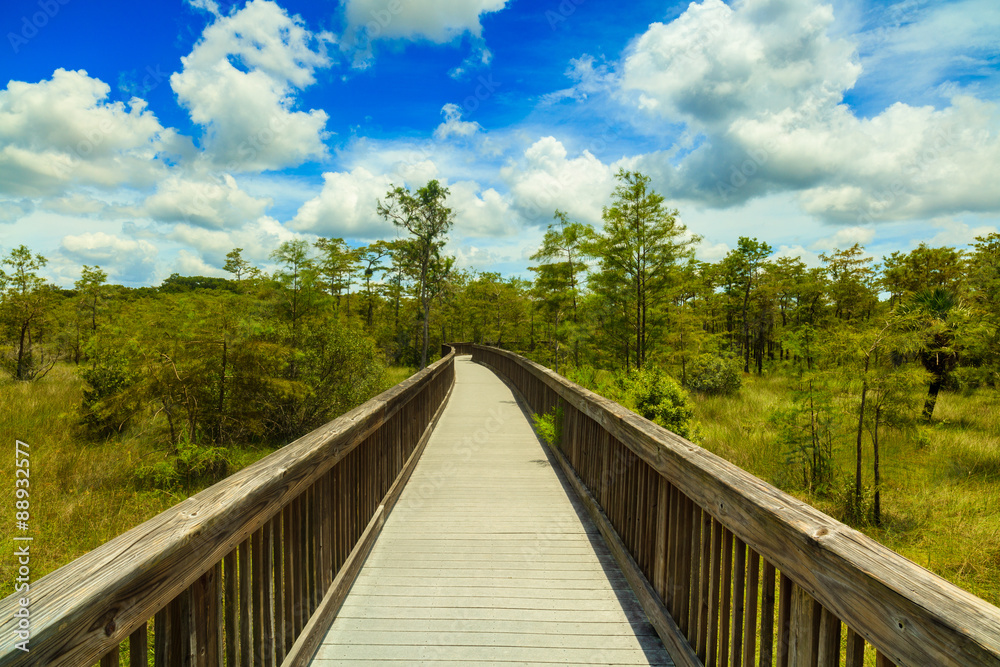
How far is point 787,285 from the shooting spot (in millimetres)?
36000

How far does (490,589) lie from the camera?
3.32m

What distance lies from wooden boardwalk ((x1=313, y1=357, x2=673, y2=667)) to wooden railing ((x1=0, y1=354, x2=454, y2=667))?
→ 26 cm

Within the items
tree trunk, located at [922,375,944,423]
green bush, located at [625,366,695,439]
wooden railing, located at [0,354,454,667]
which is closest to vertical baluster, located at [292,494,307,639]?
wooden railing, located at [0,354,454,667]

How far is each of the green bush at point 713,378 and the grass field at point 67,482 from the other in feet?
52.2

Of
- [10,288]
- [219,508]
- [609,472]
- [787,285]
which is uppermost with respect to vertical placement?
[787,285]

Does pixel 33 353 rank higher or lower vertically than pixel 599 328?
lower

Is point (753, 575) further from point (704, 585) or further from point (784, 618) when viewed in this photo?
point (704, 585)

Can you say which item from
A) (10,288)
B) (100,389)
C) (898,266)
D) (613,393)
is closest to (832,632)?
(613,393)

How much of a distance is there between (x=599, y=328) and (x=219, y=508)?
1837cm

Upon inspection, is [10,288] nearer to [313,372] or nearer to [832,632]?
[313,372]

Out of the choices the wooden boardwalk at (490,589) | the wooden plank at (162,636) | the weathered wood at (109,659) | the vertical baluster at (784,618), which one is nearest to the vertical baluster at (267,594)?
the wooden boardwalk at (490,589)

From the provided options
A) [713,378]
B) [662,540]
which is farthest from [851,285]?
[662,540]

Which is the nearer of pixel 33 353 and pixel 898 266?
pixel 33 353

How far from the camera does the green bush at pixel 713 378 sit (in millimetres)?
19734
